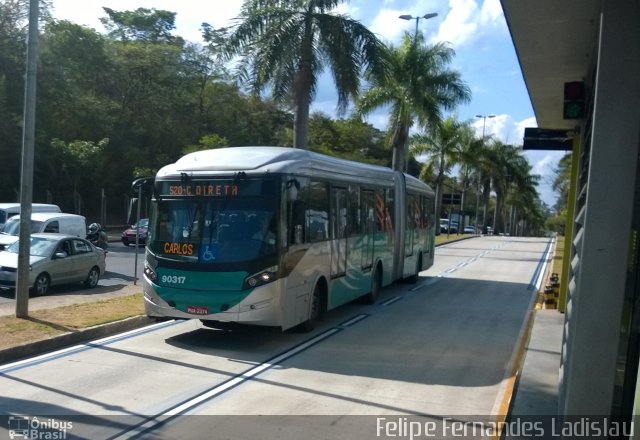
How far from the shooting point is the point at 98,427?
644 cm

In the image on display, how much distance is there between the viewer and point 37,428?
636 cm

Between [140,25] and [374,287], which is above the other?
[140,25]

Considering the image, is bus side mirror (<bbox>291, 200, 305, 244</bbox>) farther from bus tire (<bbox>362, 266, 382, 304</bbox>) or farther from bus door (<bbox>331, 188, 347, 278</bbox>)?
bus tire (<bbox>362, 266, 382, 304</bbox>)

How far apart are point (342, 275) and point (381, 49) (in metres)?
10.3

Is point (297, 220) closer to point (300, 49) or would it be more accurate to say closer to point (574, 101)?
point (574, 101)

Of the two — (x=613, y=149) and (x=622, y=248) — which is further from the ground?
(x=613, y=149)

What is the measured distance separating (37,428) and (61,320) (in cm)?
510

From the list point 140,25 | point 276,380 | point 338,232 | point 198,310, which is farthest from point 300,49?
point 140,25

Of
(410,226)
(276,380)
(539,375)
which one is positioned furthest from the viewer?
(410,226)

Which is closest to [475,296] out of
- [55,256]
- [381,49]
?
[381,49]

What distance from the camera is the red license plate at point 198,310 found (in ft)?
32.8

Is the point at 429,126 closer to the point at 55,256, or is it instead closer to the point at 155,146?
the point at 55,256

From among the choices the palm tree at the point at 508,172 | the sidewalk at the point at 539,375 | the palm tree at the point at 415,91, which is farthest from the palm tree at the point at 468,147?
the sidewalk at the point at 539,375

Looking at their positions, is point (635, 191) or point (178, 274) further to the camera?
point (178, 274)
